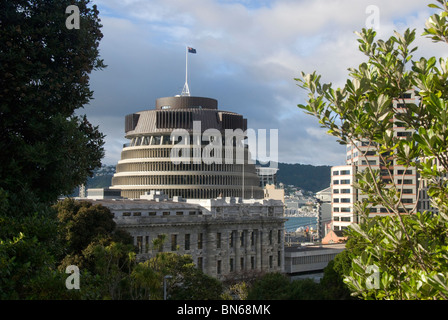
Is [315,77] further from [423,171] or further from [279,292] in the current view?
[279,292]

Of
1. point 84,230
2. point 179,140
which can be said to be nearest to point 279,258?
point 179,140

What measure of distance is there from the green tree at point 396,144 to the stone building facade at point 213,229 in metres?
62.4

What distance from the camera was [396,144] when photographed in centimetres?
1228

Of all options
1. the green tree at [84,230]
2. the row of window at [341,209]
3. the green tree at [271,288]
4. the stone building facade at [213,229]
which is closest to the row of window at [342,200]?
the row of window at [341,209]

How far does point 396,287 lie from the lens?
1230 cm

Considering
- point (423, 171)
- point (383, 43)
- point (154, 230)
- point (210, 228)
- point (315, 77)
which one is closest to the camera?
point (423, 171)

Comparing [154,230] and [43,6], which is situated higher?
[43,6]

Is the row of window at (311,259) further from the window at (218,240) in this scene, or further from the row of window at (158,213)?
the row of window at (158,213)

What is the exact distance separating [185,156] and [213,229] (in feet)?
145

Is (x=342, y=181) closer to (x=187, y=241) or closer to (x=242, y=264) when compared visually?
(x=242, y=264)

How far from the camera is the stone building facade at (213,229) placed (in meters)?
78.2

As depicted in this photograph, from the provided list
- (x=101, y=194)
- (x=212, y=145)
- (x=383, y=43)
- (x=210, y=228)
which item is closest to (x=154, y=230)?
(x=210, y=228)

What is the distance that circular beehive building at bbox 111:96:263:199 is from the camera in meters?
131

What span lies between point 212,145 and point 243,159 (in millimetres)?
9457
